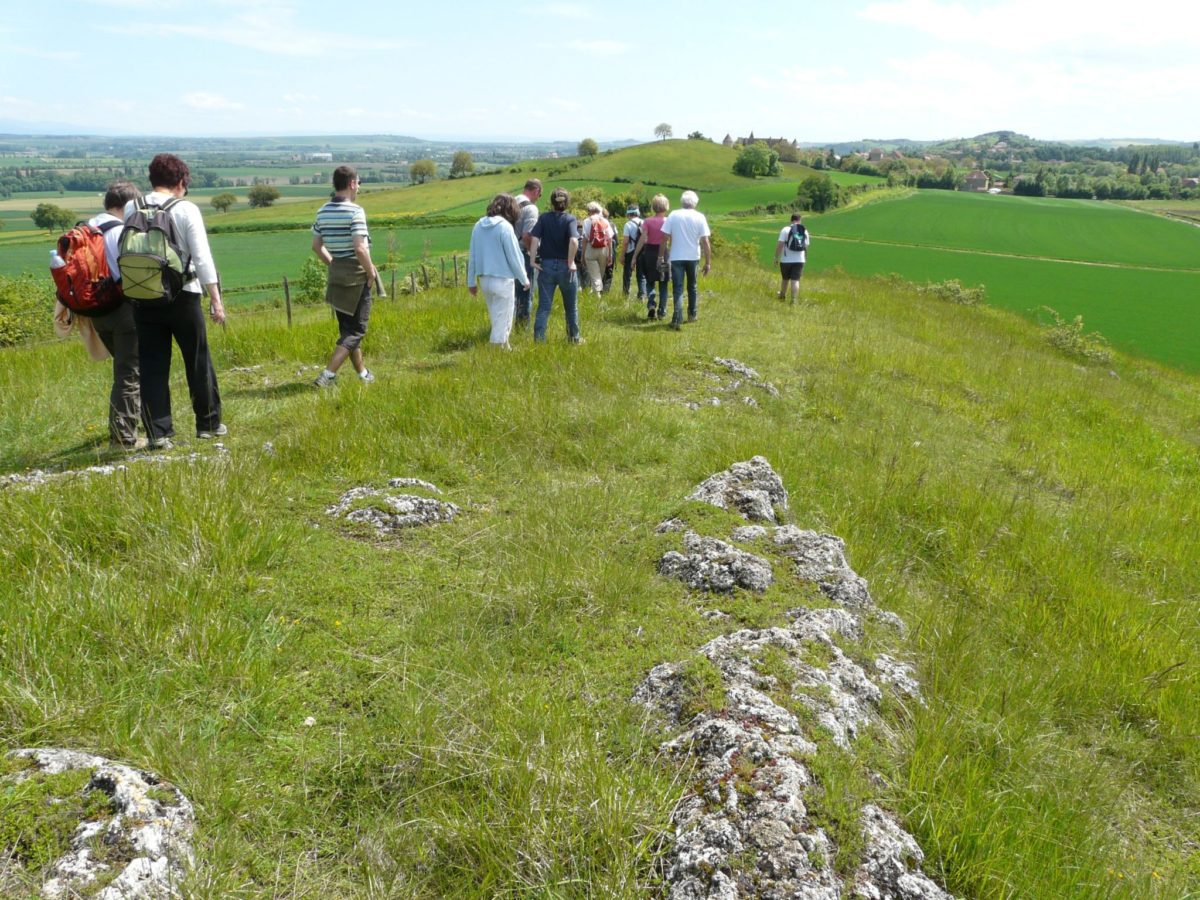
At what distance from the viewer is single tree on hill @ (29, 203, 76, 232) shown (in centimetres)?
7125

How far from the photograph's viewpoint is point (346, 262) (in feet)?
23.4

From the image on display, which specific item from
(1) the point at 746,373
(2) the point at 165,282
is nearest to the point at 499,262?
(1) the point at 746,373

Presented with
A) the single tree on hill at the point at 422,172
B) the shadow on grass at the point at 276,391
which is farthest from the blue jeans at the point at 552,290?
the single tree on hill at the point at 422,172

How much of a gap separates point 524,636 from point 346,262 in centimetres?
535

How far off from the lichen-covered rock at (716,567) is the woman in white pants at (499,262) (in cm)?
492

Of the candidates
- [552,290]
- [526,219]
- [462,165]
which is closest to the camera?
[552,290]

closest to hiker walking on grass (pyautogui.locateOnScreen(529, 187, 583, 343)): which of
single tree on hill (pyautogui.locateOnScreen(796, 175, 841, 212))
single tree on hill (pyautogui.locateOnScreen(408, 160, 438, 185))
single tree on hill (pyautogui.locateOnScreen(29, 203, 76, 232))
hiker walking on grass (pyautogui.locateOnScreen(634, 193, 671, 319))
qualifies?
hiker walking on grass (pyautogui.locateOnScreen(634, 193, 671, 319))

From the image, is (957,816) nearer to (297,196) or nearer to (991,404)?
(991,404)

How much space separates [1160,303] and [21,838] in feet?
150

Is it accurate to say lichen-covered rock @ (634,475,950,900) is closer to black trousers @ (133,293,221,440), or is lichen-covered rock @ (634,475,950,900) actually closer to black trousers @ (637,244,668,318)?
black trousers @ (133,293,221,440)

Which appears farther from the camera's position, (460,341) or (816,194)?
(816,194)

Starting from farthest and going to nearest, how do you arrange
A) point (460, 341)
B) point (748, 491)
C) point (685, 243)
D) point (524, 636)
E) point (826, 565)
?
point (685, 243) < point (460, 341) < point (748, 491) < point (826, 565) < point (524, 636)

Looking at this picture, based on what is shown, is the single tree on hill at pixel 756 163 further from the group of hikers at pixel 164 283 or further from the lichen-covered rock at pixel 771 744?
the lichen-covered rock at pixel 771 744

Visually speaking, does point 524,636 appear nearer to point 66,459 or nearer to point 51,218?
point 66,459
